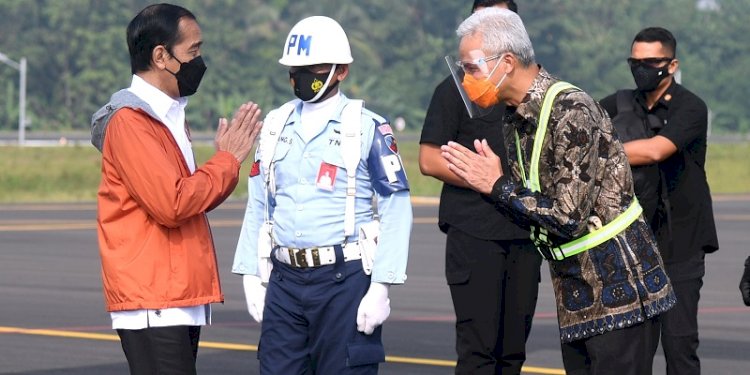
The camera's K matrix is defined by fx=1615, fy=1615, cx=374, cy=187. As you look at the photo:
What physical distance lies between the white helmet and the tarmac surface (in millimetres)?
4524

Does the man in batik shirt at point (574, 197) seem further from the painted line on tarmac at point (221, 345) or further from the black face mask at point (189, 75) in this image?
the painted line on tarmac at point (221, 345)

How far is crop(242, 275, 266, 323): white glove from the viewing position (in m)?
6.80

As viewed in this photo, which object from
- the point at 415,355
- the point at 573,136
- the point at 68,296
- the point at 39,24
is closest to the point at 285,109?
the point at 573,136

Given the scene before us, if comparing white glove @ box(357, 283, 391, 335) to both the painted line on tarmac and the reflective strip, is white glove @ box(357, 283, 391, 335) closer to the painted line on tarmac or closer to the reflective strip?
the reflective strip

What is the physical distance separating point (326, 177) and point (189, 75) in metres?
0.78

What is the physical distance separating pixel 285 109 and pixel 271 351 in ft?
3.33

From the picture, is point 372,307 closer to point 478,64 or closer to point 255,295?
point 255,295

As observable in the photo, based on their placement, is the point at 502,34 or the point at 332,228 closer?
the point at 502,34

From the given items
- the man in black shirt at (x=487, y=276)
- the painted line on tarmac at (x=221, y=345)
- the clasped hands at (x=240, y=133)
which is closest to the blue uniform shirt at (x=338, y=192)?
the clasped hands at (x=240, y=133)

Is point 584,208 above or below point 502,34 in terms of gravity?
below

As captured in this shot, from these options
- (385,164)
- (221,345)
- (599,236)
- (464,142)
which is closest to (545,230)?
(599,236)

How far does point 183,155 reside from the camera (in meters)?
6.12

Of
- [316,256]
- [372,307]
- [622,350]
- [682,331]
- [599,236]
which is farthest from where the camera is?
[682,331]

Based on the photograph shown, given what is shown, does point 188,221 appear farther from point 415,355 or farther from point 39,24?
point 39,24
